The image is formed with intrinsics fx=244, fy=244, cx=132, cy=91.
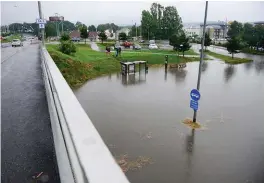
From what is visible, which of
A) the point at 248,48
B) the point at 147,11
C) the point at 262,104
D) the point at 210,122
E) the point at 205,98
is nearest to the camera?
the point at 210,122

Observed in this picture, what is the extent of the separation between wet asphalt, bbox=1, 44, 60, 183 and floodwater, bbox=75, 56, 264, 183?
11.6 feet

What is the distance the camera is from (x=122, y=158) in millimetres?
8953

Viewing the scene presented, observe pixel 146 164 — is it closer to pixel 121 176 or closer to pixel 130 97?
pixel 121 176

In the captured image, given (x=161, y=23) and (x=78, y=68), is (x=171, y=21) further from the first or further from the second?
(x=78, y=68)

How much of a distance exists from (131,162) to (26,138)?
443 cm

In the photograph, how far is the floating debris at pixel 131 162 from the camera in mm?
8352

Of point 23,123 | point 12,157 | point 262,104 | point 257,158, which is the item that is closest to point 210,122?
point 257,158

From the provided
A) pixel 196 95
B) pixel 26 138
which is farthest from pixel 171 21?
pixel 26 138

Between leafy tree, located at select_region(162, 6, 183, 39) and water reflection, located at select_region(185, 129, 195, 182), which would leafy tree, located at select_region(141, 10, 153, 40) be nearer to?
leafy tree, located at select_region(162, 6, 183, 39)

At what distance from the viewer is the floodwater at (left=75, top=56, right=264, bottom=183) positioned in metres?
8.20

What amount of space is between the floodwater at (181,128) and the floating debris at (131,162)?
22 centimetres

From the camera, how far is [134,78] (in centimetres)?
2303

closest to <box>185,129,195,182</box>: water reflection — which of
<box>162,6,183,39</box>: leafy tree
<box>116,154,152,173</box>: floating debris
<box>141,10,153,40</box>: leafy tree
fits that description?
<box>116,154,152,173</box>: floating debris

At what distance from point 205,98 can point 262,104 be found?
11.5 ft
